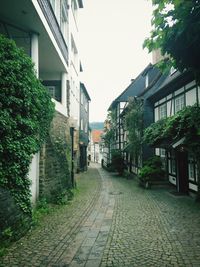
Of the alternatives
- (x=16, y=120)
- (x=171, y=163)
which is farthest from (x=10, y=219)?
(x=171, y=163)

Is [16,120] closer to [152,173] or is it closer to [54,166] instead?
[54,166]

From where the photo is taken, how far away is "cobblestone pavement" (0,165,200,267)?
202 inches

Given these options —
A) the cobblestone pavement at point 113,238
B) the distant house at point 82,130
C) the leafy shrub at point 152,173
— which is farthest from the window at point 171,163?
the distant house at point 82,130

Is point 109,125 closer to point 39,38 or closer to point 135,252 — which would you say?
point 39,38

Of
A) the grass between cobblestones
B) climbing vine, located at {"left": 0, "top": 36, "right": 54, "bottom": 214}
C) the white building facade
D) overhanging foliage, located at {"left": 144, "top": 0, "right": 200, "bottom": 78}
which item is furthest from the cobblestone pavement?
overhanging foliage, located at {"left": 144, "top": 0, "right": 200, "bottom": 78}

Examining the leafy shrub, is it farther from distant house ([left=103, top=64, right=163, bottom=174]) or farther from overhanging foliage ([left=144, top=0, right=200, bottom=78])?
overhanging foliage ([left=144, top=0, right=200, bottom=78])

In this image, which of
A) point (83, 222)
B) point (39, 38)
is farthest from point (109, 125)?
point (83, 222)

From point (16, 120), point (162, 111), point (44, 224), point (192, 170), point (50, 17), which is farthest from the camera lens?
point (162, 111)

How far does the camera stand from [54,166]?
419 inches

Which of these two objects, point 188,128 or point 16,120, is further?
point 188,128

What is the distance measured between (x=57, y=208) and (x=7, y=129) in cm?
472

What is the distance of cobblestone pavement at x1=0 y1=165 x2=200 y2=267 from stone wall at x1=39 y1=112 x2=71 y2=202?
978 millimetres

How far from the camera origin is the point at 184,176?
45.6ft

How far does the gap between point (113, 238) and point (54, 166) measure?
4.93m
